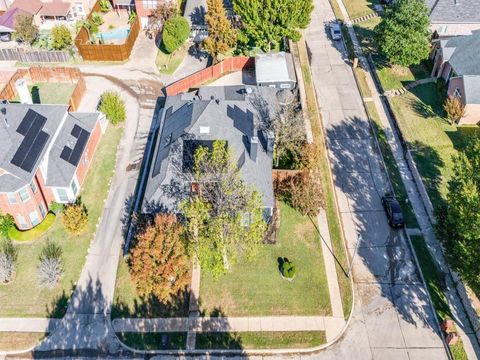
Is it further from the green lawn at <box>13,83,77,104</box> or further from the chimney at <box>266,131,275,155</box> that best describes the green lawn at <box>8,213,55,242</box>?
the chimney at <box>266,131,275,155</box>

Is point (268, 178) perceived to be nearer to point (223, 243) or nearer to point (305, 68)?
point (223, 243)

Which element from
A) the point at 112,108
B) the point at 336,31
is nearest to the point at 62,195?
the point at 112,108

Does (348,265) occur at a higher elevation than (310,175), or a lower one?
lower

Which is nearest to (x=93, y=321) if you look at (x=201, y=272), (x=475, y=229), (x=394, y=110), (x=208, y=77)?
(x=201, y=272)

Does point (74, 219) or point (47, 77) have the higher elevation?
point (74, 219)

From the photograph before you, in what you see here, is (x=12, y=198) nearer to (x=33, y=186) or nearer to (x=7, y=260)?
(x=33, y=186)

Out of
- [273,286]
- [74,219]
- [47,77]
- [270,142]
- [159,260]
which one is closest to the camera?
[159,260]
